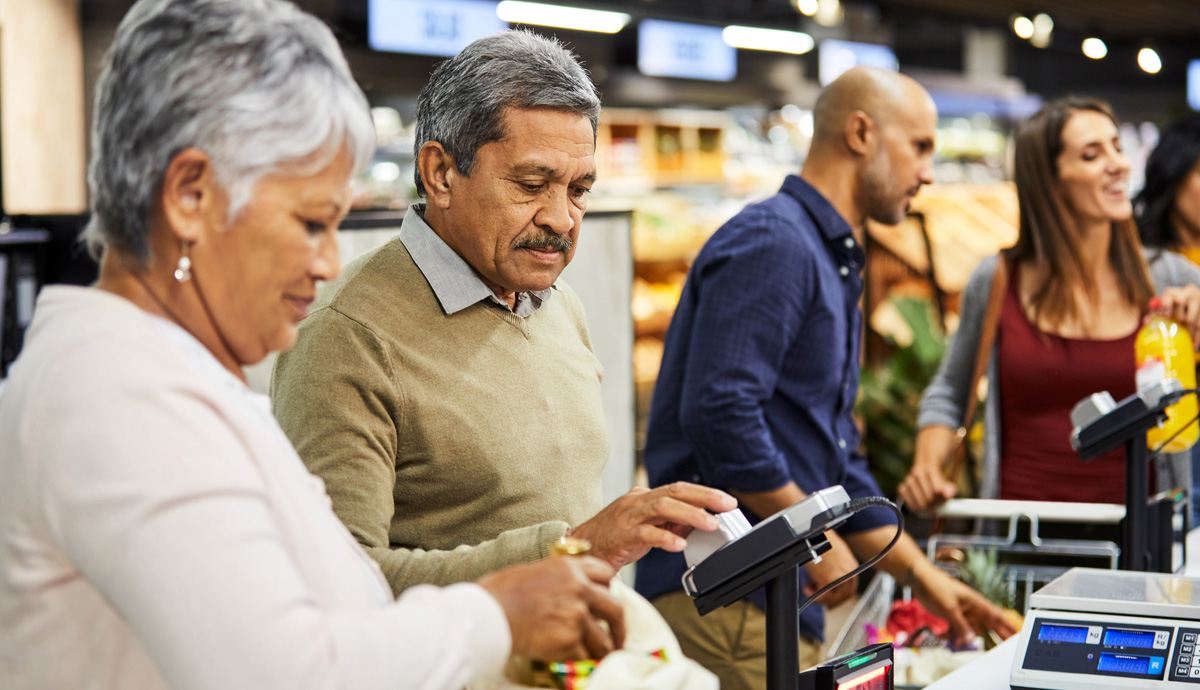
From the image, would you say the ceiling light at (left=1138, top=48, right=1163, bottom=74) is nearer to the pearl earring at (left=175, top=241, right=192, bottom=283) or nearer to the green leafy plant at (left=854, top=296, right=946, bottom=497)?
the green leafy plant at (left=854, top=296, right=946, bottom=497)

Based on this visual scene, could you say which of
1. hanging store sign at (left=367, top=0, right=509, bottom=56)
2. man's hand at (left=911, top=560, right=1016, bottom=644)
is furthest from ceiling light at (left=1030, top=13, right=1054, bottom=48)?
man's hand at (left=911, top=560, right=1016, bottom=644)

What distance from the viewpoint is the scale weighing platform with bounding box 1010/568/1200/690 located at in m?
1.51

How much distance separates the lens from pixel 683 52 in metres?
8.29

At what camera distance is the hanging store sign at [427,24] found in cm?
580

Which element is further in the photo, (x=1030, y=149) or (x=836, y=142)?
(x=1030, y=149)

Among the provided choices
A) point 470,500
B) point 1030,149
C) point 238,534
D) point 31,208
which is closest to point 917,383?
point 1030,149

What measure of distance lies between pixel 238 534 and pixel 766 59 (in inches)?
360

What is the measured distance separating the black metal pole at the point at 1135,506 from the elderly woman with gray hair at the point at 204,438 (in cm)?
140

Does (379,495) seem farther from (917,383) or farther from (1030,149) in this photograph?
(917,383)

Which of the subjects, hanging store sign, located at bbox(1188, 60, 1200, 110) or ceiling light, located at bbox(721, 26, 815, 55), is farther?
hanging store sign, located at bbox(1188, 60, 1200, 110)

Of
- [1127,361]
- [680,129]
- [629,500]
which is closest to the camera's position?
[629,500]

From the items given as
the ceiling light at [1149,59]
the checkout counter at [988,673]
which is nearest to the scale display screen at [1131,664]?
the checkout counter at [988,673]

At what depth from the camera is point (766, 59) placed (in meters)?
9.48

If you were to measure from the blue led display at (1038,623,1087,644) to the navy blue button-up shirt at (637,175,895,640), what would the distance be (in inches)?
26.8
